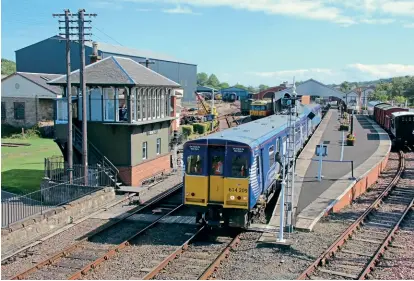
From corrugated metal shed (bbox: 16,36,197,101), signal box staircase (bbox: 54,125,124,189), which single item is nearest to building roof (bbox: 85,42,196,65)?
corrugated metal shed (bbox: 16,36,197,101)

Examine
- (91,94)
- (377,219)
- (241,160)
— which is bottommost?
(377,219)

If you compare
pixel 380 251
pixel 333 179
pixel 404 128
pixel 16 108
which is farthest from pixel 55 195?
pixel 16 108

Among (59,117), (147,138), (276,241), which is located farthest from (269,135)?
(59,117)

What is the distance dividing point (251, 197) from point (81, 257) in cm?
518

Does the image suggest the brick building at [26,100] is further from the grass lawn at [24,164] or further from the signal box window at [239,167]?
the signal box window at [239,167]

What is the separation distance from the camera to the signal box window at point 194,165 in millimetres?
14656

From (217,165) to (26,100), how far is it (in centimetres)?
3452

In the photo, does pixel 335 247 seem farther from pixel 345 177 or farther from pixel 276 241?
pixel 345 177

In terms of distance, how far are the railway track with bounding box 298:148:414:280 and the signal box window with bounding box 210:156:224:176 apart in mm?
3916

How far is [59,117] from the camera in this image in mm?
23000

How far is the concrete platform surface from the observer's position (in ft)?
54.3

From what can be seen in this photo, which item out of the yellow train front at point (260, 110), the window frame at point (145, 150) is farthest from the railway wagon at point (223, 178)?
the yellow train front at point (260, 110)

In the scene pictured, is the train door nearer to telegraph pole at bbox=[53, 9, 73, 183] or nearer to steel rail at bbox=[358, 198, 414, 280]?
steel rail at bbox=[358, 198, 414, 280]

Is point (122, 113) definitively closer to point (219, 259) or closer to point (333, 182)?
point (333, 182)
